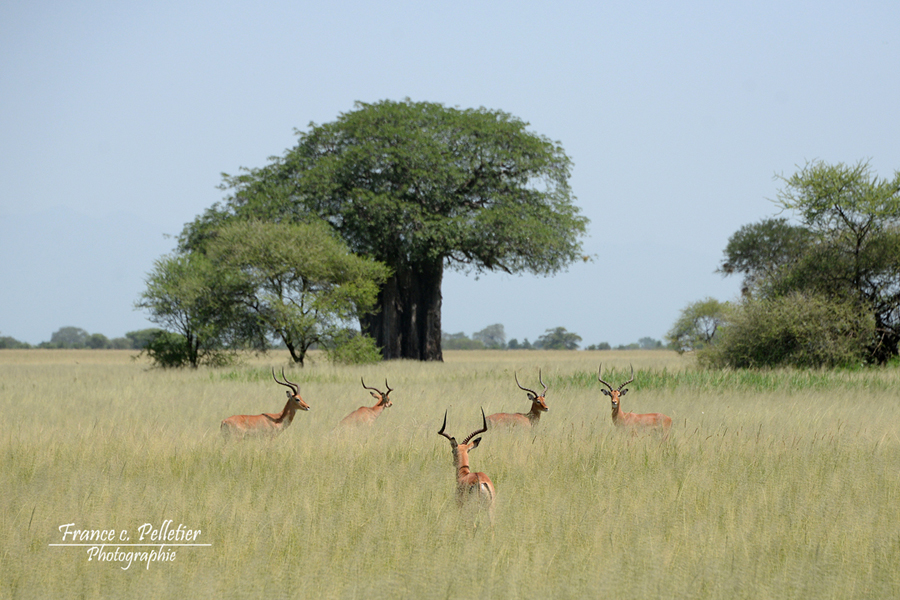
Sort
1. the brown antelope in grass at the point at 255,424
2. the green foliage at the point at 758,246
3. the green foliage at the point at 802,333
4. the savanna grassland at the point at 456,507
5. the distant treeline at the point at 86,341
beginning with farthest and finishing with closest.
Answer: the distant treeline at the point at 86,341 < the green foliage at the point at 758,246 < the green foliage at the point at 802,333 < the brown antelope in grass at the point at 255,424 < the savanna grassland at the point at 456,507

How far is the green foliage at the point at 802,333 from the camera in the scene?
23906 millimetres

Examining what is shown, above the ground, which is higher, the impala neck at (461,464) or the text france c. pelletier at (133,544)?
the impala neck at (461,464)

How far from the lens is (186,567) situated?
16.6 ft

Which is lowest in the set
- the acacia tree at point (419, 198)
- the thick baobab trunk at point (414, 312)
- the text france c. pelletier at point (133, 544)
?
the text france c. pelletier at point (133, 544)

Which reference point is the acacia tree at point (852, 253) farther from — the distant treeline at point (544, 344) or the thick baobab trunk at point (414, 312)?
the distant treeline at point (544, 344)

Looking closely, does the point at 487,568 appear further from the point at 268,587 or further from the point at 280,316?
the point at 280,316


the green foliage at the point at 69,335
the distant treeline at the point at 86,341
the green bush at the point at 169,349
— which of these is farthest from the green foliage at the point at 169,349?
the green foliage at the point at 69,335

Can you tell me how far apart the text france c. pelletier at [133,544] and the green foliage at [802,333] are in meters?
22.1

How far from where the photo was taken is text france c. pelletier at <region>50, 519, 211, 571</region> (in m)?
5.27

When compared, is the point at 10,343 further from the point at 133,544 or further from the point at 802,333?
the point at 133,544

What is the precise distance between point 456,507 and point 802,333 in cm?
2126

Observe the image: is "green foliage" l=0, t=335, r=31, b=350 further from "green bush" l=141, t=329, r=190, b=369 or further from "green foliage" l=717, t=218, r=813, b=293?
"green foliage" l=717, t=218, r=813, b=293

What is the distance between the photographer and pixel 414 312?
35.4m

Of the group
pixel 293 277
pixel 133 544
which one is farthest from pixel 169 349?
pixel 133 544
